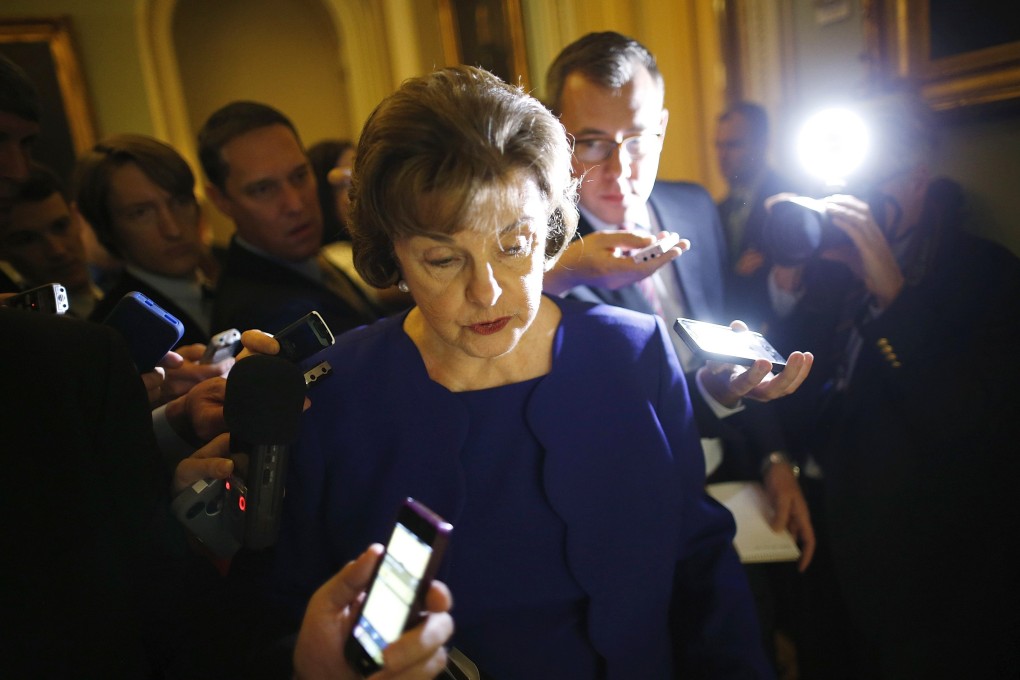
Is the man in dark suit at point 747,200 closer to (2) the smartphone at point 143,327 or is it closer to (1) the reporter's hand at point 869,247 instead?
(1) the reporter's hand at point 869,247

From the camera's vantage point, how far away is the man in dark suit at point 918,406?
1.06 m

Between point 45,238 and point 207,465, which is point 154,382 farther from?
point 45,238

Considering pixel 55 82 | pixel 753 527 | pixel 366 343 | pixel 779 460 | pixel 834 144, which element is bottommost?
pixel 753 527

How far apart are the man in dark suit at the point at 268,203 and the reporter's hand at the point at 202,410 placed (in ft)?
0.76

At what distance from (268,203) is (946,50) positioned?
113 centimetres

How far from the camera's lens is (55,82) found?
1.12 meters

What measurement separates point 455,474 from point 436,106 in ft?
1.58

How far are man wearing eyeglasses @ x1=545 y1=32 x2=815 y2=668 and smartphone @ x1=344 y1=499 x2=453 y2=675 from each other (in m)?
0.57

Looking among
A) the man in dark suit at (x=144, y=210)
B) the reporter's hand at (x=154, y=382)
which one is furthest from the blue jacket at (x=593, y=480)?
the man in dark suit at (x=144, y=210)

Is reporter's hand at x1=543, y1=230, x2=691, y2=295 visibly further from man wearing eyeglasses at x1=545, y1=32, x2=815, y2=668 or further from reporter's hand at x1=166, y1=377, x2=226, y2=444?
reporter's hand at x1=166, y1=377, x2=226, y2=444

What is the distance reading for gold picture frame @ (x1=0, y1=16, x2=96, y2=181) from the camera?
1054 mm

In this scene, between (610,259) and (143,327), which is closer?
(143,327)

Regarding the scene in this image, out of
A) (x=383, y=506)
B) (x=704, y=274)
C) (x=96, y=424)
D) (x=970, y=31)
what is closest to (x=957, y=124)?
(x=970, y=31)

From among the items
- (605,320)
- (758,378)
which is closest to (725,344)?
(758,378)
